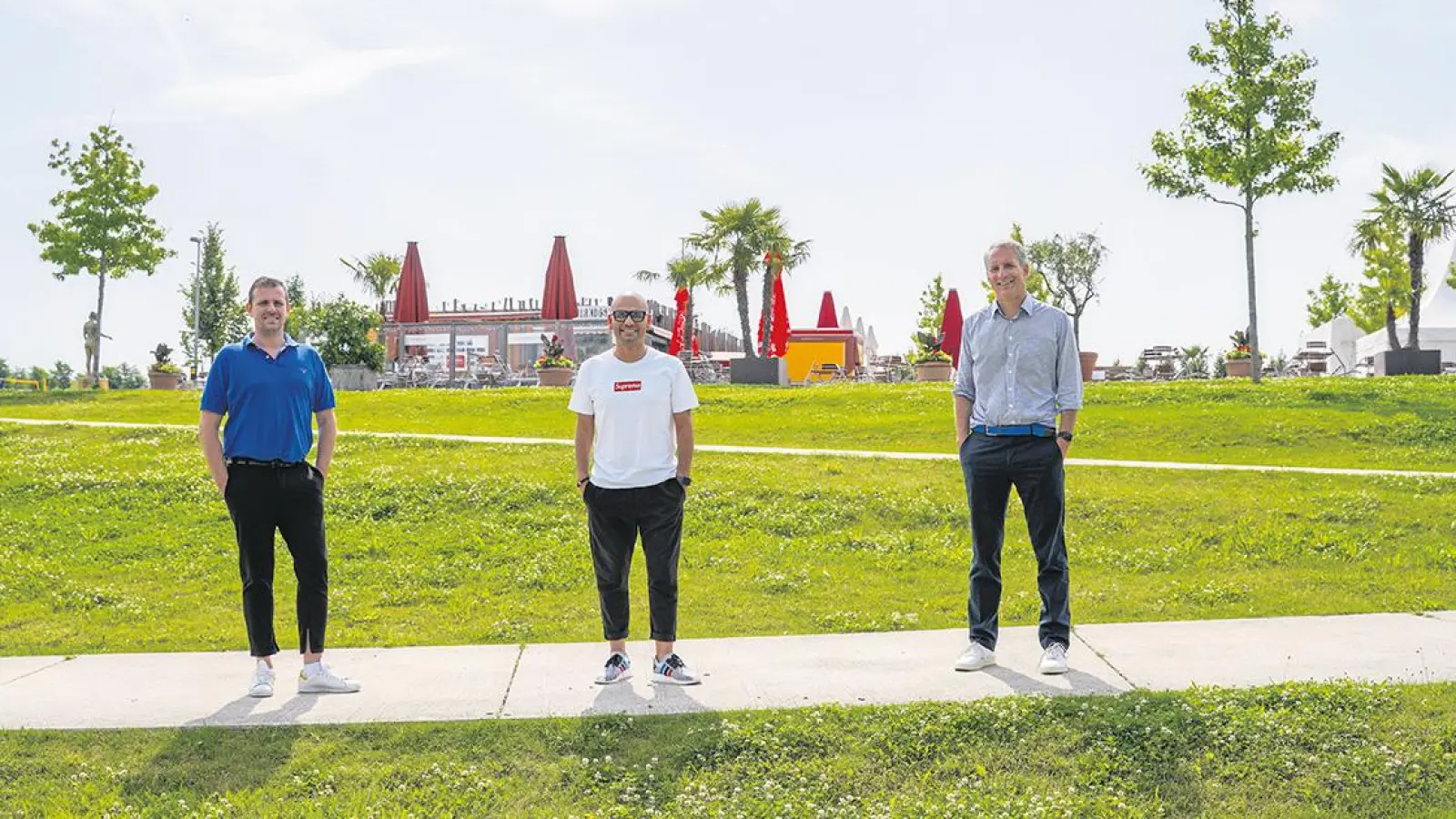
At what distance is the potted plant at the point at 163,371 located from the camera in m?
30.5

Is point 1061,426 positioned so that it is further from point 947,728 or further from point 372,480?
point 372,480

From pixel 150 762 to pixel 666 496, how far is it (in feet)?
7.55

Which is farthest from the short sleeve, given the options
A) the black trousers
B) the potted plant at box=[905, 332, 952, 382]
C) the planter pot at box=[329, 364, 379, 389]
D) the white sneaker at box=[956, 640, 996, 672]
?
the planter pot at box=[329, 364, 379, 389]

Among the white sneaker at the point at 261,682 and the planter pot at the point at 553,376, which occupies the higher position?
the planter pot at the point at 553,376

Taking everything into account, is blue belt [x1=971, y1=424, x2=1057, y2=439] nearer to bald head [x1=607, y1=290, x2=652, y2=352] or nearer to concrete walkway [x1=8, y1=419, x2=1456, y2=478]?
bald head [x1=607, y1=290, x2=652, y2=352]


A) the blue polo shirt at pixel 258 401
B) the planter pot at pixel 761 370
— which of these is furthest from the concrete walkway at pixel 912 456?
the planter pot at pixel 761 370

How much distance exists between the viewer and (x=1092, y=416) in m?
19.6

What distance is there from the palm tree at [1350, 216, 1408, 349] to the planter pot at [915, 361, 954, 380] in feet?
52.3

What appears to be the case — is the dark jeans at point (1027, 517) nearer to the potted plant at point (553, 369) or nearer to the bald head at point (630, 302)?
the bald head at point (630, 302)

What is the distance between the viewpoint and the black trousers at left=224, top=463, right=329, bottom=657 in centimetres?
546

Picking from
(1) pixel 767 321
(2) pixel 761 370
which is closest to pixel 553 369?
(2) pixel 761 370

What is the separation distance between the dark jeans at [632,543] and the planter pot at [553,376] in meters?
23.9

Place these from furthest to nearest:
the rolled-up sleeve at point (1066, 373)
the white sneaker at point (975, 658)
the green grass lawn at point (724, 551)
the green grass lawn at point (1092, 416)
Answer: the green grass lawn at point (1092, 416)
the green grass lawn at point (724, 551)
the rolled-up sleeve at point (1066, 373)
the white sneaker at point (975, 658)

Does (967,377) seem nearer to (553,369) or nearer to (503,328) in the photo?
(553,369)
